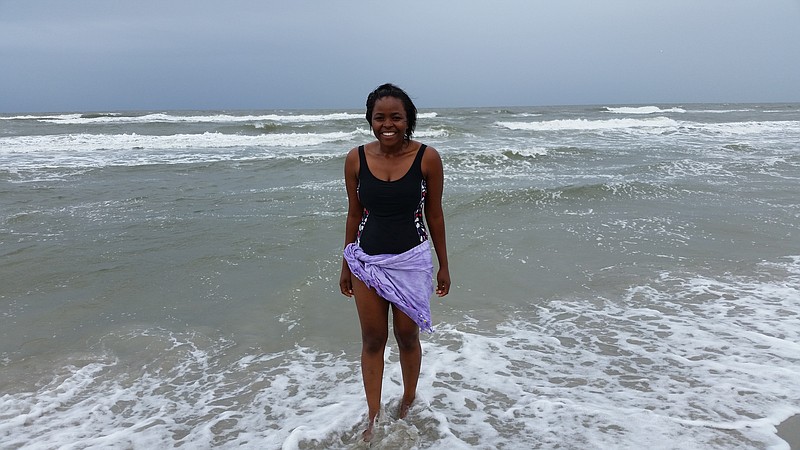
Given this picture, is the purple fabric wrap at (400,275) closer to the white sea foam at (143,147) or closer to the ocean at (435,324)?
the ocean at (435,324)

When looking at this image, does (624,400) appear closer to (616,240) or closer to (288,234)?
(616,240)

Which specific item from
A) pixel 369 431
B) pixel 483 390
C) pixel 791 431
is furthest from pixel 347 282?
pixel 791 431

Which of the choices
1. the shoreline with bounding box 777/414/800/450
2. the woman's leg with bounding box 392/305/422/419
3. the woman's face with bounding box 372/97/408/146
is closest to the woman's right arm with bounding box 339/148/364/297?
the woman's face with bounding box 372/97/408/146

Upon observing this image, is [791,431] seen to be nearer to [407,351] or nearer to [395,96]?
[407,351]

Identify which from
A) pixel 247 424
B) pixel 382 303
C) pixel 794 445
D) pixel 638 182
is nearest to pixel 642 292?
pixel 794 445

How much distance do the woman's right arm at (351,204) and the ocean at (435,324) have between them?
85cm

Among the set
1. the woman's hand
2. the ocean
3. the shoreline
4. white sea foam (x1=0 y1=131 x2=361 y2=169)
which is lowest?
the shoreline

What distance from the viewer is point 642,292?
17.4 feet

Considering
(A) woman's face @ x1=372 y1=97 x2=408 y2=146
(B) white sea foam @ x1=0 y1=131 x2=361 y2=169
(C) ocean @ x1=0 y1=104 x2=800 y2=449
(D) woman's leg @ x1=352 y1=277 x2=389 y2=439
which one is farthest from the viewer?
(B) white sea foam @ x1=0 y1=131 x2=361 y2=169

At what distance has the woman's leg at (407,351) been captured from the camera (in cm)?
287

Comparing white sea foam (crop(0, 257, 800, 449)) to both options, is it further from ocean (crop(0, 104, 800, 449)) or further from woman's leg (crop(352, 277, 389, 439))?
woman's leg (crop(352, 277, 389, 439))

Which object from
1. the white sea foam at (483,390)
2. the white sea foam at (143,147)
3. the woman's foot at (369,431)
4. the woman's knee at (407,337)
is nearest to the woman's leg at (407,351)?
the woman's knee at (407,337)

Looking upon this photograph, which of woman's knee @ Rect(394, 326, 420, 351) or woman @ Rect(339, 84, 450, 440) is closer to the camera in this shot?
woman @ Rect(339, 84, 450, 440)

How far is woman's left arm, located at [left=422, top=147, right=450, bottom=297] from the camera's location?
2660mm
